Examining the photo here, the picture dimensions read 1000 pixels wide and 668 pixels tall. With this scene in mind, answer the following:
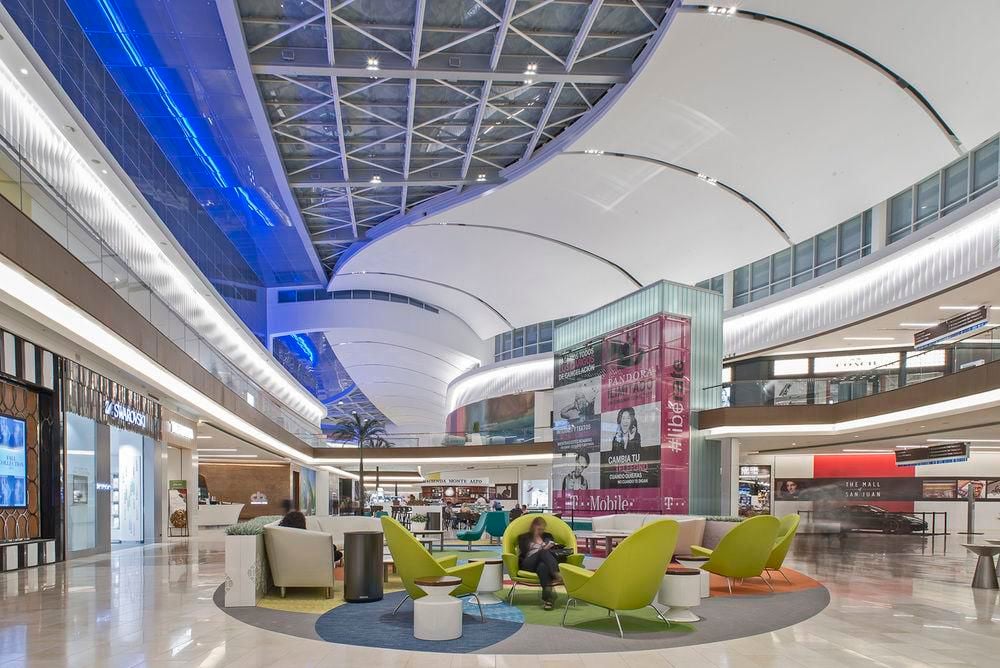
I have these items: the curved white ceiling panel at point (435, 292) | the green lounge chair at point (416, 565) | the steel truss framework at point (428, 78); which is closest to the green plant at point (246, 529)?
the green lounge chair at point (416, 565)

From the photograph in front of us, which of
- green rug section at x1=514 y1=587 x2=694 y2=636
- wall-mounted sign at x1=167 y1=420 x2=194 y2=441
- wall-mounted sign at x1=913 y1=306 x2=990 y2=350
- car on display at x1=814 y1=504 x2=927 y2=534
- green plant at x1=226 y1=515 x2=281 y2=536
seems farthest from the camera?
car on display at x1=814 y1=504 x2=927 y2=534

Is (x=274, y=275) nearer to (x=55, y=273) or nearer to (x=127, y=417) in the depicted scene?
(x=127, y=417)

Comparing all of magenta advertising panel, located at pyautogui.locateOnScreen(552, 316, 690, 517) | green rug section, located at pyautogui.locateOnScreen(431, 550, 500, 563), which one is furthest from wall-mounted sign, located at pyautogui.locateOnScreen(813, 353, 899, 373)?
green rug section, located at pyautogui.locateOnScreen(431, 550, 500, 563)

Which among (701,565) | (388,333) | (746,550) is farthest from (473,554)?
(388,333)

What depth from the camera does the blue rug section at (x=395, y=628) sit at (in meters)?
6.43

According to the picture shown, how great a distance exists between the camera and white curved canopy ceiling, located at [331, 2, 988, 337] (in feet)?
49.3

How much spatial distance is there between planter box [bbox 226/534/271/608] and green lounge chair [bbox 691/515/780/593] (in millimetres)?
4907

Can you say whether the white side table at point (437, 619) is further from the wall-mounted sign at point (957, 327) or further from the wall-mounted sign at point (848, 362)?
the wall-mounted sign at point (848, 362)

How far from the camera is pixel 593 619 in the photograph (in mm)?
7602

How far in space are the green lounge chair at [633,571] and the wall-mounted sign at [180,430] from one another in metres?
15.7

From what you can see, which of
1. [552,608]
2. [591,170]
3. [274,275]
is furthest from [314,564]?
[274,275]

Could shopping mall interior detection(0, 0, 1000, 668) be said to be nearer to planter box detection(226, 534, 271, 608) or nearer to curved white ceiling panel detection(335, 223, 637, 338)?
planter box detection(226, 534, 271, 608)

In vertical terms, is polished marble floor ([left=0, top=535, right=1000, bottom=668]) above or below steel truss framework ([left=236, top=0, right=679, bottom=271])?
below

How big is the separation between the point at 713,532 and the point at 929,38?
915 cm
